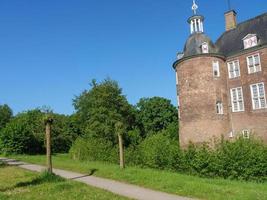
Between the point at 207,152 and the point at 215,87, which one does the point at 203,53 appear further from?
the point at 207,152

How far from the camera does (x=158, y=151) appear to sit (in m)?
23.1

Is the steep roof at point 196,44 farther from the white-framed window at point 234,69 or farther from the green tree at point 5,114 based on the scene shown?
the green tree at point 5,114

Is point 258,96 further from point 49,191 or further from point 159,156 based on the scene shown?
point 49,191

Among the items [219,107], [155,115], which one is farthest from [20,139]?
[219,107]

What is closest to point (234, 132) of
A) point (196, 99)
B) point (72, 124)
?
point (196, 99)

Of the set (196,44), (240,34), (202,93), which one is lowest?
(202,93)

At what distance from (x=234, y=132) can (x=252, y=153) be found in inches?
570

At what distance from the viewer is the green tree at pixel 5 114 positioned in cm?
9284

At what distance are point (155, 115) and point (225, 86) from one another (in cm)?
2945

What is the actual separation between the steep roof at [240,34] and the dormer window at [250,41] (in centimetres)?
42

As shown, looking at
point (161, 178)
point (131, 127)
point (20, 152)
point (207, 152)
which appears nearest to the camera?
point (161, 178)

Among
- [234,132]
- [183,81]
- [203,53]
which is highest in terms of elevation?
[203,53]

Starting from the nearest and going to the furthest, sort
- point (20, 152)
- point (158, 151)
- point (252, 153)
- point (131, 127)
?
1. point (252, 153)
2. point (158, 151)
3. point (20, 152)
4. point (131, 127)

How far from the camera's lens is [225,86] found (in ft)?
111
